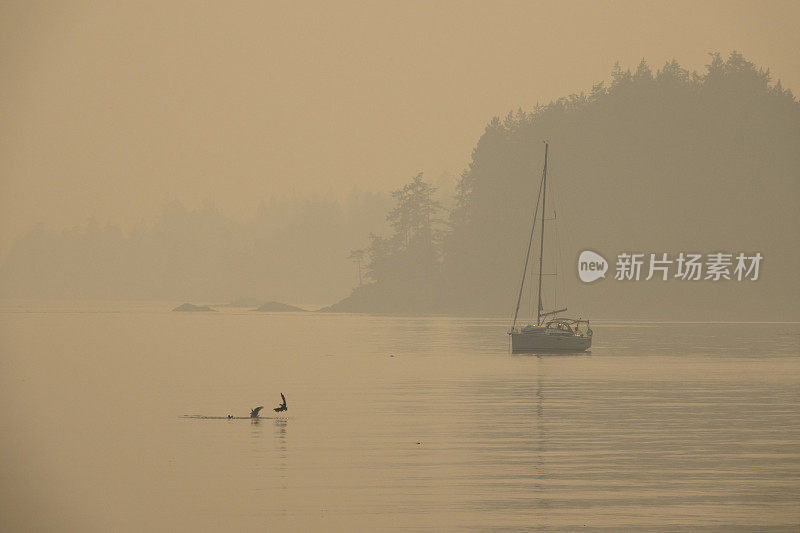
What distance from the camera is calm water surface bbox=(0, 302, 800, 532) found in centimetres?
2311

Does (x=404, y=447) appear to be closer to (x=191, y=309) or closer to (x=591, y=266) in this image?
(x=591, y=266)

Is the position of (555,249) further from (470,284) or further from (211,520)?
(211,520)

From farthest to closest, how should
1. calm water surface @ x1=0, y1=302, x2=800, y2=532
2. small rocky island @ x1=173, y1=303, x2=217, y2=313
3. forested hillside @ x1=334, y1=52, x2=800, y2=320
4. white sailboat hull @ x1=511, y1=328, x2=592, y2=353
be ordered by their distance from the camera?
small rocky island @ x1=173, y1=303, x2=217, y2=313
forested hillside @ x1=334, y1=52, x2=800, y2=320
white sailboat hull @ x1=511, y1=328, x2=592, y2=353
calm water surface @ x1=0, y1=302, x2=800, y2=532

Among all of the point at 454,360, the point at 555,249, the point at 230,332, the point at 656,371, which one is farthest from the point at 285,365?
the point at 555,249

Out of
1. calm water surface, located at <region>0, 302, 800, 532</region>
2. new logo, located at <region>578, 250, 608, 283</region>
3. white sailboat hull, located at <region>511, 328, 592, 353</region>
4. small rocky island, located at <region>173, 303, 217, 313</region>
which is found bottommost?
calm water surface, located at <region>0, 302, 800, 532</region>

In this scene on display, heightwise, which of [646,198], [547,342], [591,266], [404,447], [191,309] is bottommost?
[404,447]

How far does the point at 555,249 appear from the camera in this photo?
571 ft

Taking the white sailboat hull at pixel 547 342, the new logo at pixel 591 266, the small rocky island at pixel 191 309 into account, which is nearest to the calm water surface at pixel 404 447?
the white sailboat hull at pixel 547 342

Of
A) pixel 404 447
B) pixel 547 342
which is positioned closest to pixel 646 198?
pixel 547 342

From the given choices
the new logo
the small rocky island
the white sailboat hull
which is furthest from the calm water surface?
the small rocky island

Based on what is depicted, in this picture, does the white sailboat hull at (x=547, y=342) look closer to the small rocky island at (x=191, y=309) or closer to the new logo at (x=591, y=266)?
the new logo at (x=591, y=266)

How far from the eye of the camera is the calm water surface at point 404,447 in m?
23.1

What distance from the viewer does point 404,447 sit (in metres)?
30.9

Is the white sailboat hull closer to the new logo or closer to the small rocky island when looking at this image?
the new logo
